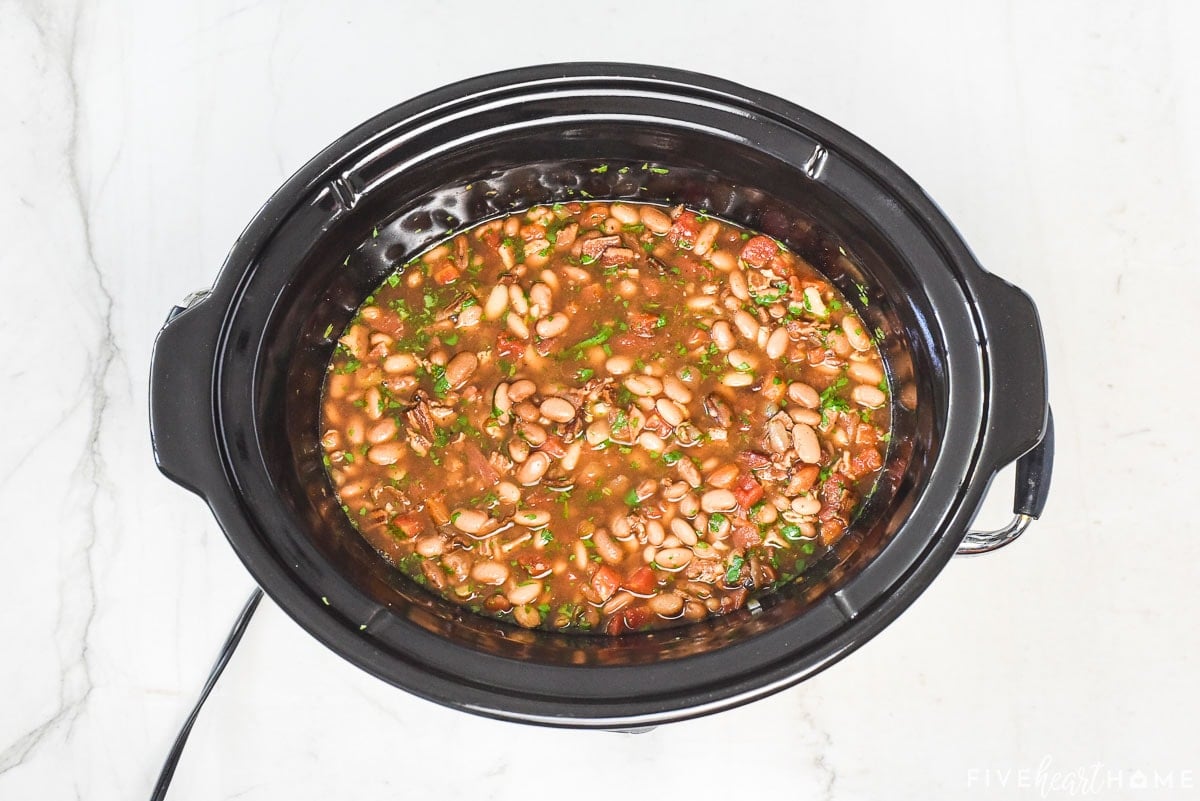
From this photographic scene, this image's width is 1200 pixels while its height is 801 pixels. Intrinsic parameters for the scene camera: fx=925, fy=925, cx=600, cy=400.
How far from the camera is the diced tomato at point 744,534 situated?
1.94m

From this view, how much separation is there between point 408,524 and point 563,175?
2.66 feet

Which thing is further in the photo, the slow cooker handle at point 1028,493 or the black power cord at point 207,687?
the black power cord at point 207,687

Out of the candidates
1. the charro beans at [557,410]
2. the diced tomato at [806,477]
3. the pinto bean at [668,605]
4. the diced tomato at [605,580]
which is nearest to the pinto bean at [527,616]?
the diced tomato at [605,580]

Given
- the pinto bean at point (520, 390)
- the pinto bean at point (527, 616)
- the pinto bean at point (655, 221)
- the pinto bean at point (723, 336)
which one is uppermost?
the pinto bean at point (655, 221)

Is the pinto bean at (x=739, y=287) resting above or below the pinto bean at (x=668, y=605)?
above

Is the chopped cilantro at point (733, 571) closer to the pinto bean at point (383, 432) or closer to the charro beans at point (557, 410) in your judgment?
the charro beans at point (557, 410)

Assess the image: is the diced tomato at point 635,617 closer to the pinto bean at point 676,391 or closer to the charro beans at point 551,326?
the pinto bean at point 676,391

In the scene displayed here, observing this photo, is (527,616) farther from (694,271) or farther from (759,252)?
(759,252)

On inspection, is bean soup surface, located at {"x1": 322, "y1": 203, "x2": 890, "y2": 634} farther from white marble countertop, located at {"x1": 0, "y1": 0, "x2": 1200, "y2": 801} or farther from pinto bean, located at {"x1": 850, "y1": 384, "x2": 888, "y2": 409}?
white marble countertop, located at {"x1": 0, "y1": 0, "x2": 1200, "y2": 801}

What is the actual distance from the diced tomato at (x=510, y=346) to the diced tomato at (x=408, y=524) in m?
0.40

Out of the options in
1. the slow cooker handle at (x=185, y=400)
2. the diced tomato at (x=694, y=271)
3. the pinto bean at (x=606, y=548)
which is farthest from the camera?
the diced tomato at (x=694, y=271)

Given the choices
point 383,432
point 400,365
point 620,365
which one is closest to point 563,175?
point 620,365

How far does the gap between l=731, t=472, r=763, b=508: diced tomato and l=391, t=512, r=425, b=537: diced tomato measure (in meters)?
0.67

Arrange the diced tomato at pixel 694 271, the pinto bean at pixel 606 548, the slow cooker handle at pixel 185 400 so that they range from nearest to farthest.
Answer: the slow cooker handle at pixel 185 400 → the pinto bean at pixel 606 548 → the diced tomato at pixel 694 271
